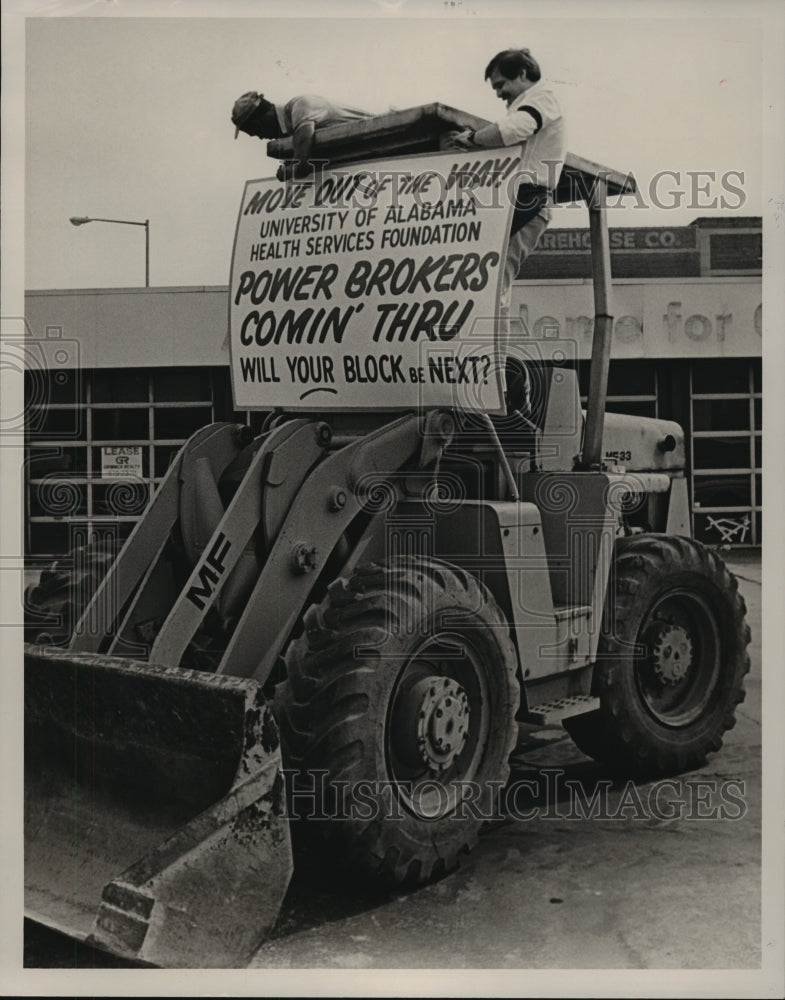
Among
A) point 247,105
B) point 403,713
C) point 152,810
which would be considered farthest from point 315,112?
point 152,810

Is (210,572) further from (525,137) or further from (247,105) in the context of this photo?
(525,137)

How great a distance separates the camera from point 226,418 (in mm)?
7102

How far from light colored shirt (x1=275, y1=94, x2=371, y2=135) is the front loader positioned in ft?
0.39

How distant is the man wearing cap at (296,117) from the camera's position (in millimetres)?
5156

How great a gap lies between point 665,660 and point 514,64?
10.5ft

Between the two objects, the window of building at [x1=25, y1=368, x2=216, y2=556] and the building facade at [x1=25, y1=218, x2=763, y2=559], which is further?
the building facade at [x1=25, y1=218, x2=763, y2=559]

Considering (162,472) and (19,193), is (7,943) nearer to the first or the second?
(162,472)

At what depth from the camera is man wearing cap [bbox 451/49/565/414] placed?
4859mm

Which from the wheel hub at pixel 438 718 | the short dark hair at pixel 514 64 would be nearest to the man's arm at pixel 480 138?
the short dark hair at pixel 514 64

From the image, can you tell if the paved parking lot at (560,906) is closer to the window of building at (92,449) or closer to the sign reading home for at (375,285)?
the window of building at (92,449)

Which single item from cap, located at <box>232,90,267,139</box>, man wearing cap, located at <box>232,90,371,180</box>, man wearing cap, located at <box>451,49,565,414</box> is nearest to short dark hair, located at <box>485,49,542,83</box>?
man wearing cap, located at <box>451,49,565,414</box>

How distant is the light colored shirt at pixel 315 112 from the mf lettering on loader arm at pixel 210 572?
207cm

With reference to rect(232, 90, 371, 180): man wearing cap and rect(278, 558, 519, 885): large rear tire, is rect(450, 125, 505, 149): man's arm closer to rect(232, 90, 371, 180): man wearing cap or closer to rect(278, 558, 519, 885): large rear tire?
rect(232, 90, 371, 180): man wearing cap

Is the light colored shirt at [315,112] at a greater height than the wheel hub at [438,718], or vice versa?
the light colored shirt at [315,112]
